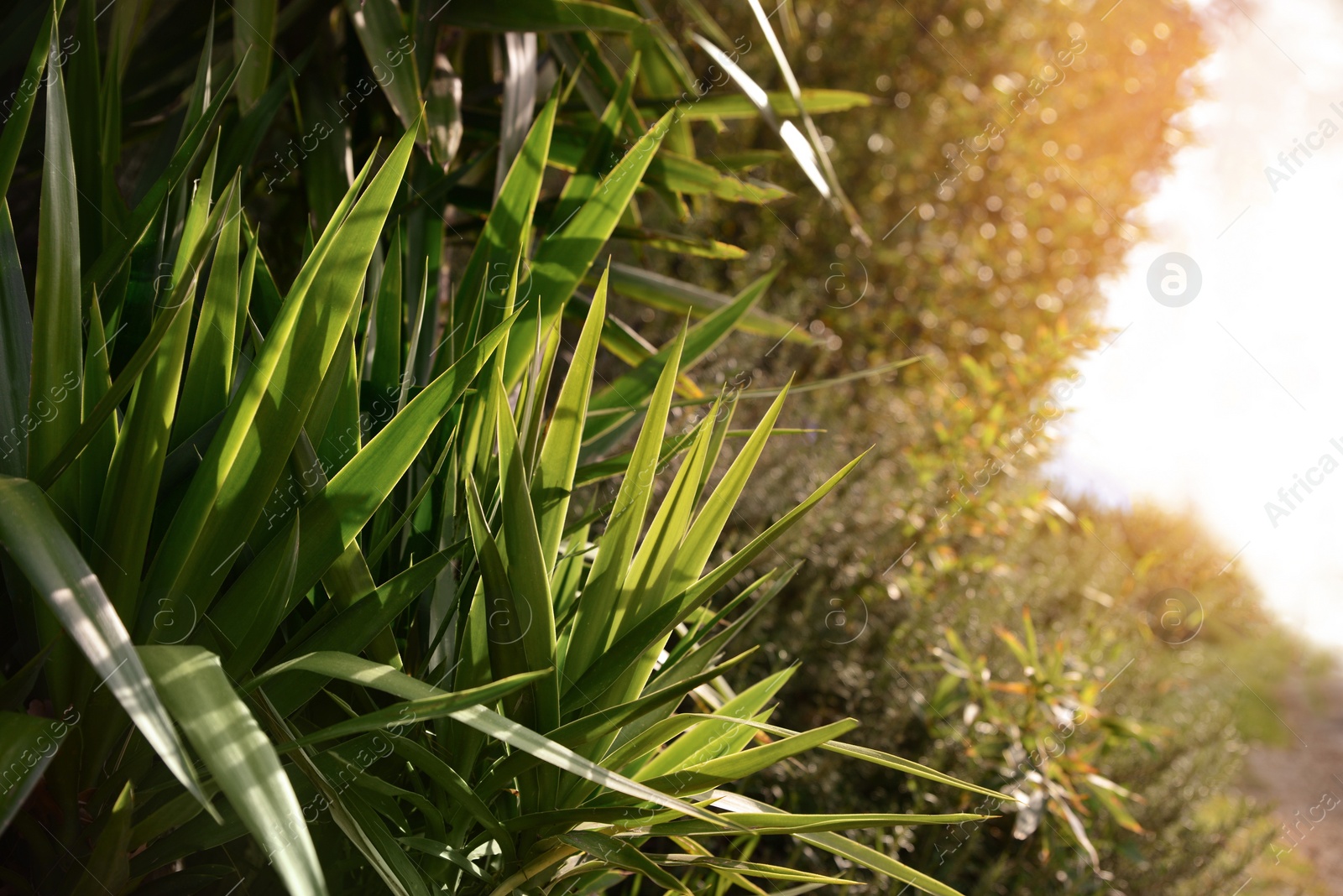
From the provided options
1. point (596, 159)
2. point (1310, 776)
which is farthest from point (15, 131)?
point (1310, 776)

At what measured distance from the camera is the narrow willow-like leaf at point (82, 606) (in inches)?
17.0

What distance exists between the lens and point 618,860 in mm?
655

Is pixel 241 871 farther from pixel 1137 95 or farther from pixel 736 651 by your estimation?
pixel 1137 95

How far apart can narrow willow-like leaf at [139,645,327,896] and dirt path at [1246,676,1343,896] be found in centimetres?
300

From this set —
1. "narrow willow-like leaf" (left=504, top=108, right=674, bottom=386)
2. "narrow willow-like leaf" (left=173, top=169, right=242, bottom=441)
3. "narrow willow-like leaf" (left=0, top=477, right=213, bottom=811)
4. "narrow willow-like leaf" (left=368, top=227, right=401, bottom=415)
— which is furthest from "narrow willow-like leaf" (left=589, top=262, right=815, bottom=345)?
"narrow willow-like leaf" (left=0, top=477, right=213, bottom=811)

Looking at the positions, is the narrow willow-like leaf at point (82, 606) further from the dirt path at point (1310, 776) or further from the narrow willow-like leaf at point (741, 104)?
the dirt path at point (1310, 776)

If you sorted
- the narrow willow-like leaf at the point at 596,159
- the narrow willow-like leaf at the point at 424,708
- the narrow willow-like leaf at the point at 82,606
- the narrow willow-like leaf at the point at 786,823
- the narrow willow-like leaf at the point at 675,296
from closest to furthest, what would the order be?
the narrow willow-like leaf at the point at 82,606
the narrow willow-like leaf at the point at 424,708
the narrow willow-like leaf at the point at 786,823
the narrow willow-like leaf at the point at 596,159
the narrow willow-like leaf at the point at 675,296

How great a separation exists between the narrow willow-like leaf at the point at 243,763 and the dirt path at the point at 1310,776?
9.85 ft

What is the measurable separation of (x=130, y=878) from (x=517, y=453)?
47 cm

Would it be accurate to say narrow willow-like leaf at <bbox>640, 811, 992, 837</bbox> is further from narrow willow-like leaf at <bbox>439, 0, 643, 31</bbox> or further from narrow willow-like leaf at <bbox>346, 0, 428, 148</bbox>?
narrow willow-like leaf at <bbox>439, 0, 643, 31</bbox>

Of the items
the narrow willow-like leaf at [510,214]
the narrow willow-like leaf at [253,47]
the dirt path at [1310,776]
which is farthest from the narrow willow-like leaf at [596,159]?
the dirt path at [1310,776]

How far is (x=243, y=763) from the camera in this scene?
1.50 feet

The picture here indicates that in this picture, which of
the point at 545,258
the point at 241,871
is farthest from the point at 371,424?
the point at 241,871

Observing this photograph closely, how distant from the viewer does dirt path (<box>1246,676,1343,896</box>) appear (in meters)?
2.83
